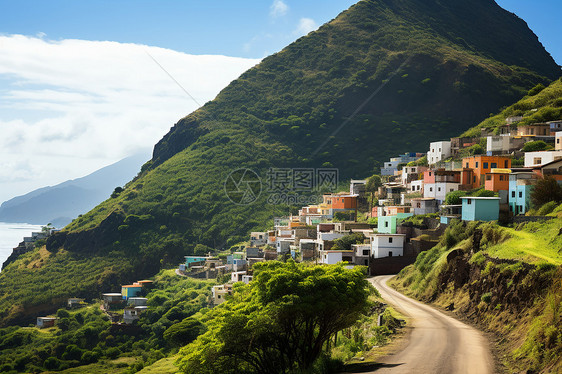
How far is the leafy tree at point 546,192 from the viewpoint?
28.6 meters

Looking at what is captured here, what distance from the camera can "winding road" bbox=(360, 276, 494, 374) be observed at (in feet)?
53.8

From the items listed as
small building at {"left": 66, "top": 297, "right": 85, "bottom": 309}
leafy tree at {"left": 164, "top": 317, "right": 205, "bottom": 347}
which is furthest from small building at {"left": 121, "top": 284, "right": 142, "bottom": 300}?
leafy tree at {"left": 164, "top": 317, "right": 205, "bottom": 347}

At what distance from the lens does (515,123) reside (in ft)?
167

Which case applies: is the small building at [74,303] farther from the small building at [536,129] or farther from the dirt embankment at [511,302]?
the dirt embankment at [511,302]

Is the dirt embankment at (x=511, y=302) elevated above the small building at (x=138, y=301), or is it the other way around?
the dirt embankment at (x=511, y=302)

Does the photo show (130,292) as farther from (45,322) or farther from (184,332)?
(184,332)

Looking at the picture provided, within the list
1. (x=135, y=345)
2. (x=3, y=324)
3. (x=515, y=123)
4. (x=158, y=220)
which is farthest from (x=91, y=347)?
(x=515, y=123)

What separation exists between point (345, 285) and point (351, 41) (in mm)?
115477

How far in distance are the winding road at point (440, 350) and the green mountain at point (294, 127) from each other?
5462 centimetres

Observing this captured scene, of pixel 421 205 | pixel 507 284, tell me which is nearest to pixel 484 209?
pixel 507 284

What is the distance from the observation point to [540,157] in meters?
37.3

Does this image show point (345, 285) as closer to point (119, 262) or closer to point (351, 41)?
point (119, 262)

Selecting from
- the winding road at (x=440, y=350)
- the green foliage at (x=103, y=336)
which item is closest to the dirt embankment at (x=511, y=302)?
the winding road at (x=440, y=350)

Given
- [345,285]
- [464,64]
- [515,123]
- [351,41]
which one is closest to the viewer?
[345,285]
